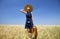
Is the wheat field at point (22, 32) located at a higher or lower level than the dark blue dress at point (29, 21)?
lower

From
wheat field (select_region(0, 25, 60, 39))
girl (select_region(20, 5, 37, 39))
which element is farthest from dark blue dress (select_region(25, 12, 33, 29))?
wheat field (select_region(0, 25, 60, 39))

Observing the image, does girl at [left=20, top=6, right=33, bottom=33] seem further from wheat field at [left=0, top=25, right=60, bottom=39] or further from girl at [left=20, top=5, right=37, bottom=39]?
wheat field at [left=0, top=25, right=60, bottom=39]

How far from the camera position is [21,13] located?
319cm

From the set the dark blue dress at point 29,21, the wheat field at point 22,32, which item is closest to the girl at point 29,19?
the dark blue dress at point 29,21

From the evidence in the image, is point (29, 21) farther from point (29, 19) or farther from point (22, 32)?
point (22, 32)

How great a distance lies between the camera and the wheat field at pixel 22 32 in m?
3.23

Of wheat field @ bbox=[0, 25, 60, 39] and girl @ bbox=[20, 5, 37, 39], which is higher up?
girl @ bbox=[20, 5, 37, 39]

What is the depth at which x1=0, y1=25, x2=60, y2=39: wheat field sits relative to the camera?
10.6 feet

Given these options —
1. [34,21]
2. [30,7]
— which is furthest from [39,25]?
[30,7]

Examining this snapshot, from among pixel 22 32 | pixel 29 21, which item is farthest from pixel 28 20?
pixel 22 32

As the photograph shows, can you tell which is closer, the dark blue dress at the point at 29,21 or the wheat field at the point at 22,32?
the dark blue dress at the point at 29,21

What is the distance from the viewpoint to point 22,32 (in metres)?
3.23

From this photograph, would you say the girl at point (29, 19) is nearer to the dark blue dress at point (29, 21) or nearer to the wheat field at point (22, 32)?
the dark blue dress at point (29, 21)

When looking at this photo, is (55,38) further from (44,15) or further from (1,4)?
(1,4)
